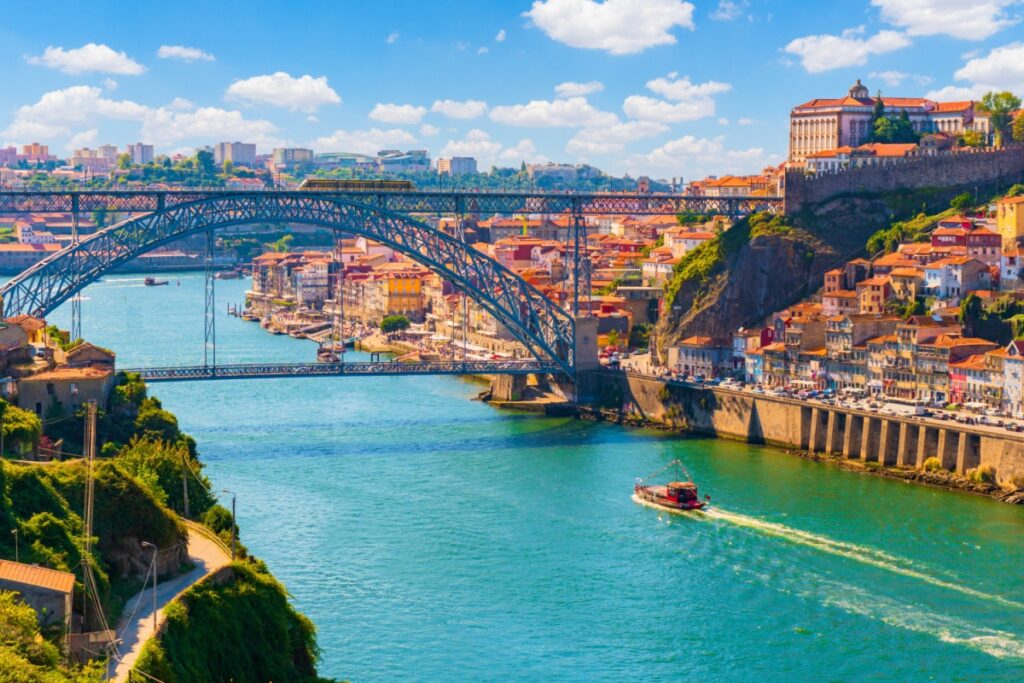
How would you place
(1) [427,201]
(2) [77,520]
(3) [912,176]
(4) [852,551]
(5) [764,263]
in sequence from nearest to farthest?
(2) [77,520] → (4) [852,551] → (5) [764,263] → (1) [427,201] → (3) [912,176]

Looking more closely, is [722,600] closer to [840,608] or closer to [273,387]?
[840,608]

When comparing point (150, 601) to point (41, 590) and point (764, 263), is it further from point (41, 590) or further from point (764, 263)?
point (764, 263)

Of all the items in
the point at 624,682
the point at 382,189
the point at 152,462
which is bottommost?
the point at 624,682

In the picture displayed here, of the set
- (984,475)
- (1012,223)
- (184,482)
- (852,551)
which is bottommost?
(852,551)

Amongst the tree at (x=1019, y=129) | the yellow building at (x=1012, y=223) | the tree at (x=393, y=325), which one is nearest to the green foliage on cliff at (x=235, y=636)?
the yellow building at (x=1012, y=223)

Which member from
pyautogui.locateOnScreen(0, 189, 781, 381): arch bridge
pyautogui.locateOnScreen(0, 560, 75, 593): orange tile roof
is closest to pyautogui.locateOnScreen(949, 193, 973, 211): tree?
pyautogui.locateOnScreen(0, 189, 781, 381): arch bridge

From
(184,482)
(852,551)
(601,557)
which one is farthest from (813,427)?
(184,482)

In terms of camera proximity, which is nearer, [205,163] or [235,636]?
[235,636]

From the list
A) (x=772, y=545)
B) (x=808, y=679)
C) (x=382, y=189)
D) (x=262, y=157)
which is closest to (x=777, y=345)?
(x=382, y=189)
